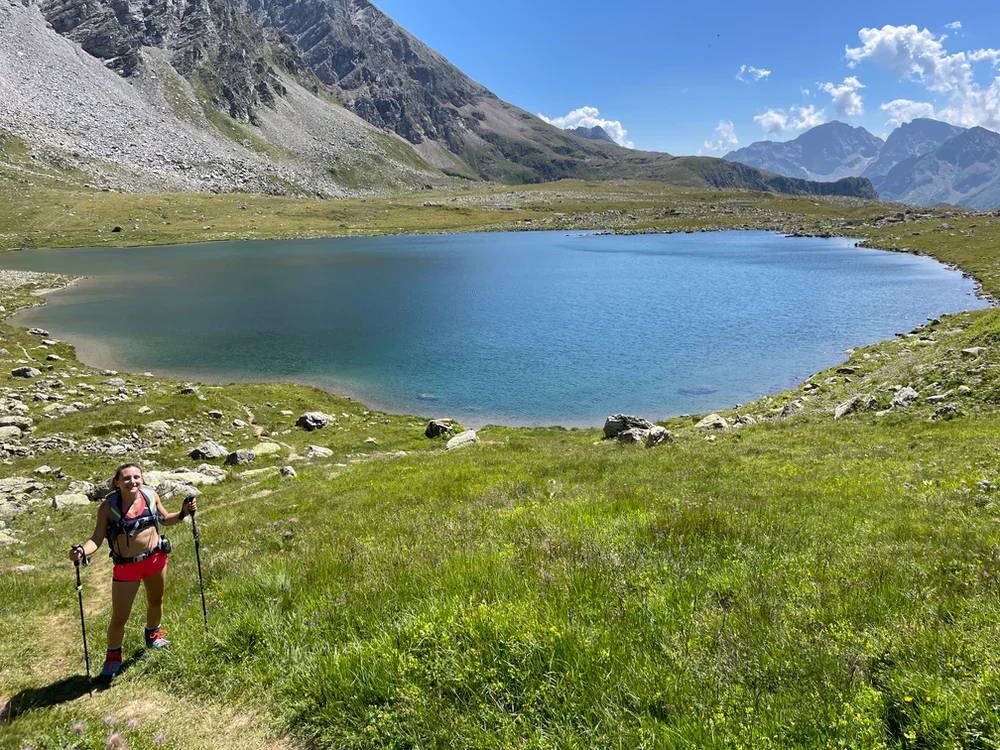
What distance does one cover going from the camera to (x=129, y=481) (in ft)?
28.4

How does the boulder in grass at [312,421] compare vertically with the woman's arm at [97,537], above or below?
below

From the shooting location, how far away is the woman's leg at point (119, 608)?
8.60 metres

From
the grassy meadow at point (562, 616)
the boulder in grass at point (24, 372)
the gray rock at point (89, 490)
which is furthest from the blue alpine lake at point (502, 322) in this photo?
the grassy meadow at point (562, 616)

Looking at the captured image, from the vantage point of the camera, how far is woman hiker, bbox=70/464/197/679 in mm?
8562

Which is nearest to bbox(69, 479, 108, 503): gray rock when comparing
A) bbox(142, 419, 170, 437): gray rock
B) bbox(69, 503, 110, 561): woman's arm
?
bbox(142, 419, 170, 437): gray rock

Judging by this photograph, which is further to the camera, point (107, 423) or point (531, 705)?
point (107, 423)

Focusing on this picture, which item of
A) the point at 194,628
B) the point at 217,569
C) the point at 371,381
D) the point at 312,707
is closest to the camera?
the point at 312,707

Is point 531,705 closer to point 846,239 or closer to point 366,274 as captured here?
point 366,274

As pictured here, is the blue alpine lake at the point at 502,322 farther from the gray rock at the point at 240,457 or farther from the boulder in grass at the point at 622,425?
the gray rock at the point at 240,457

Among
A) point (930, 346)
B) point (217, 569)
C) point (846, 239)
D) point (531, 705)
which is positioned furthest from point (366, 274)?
point (846, 239)

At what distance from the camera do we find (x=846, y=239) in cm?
16338

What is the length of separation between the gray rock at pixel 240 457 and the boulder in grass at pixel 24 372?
73.2 feet

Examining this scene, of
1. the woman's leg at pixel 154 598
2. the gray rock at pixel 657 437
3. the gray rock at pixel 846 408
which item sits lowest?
the gray rock at pixel 657 437

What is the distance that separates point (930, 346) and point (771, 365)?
11087mm
